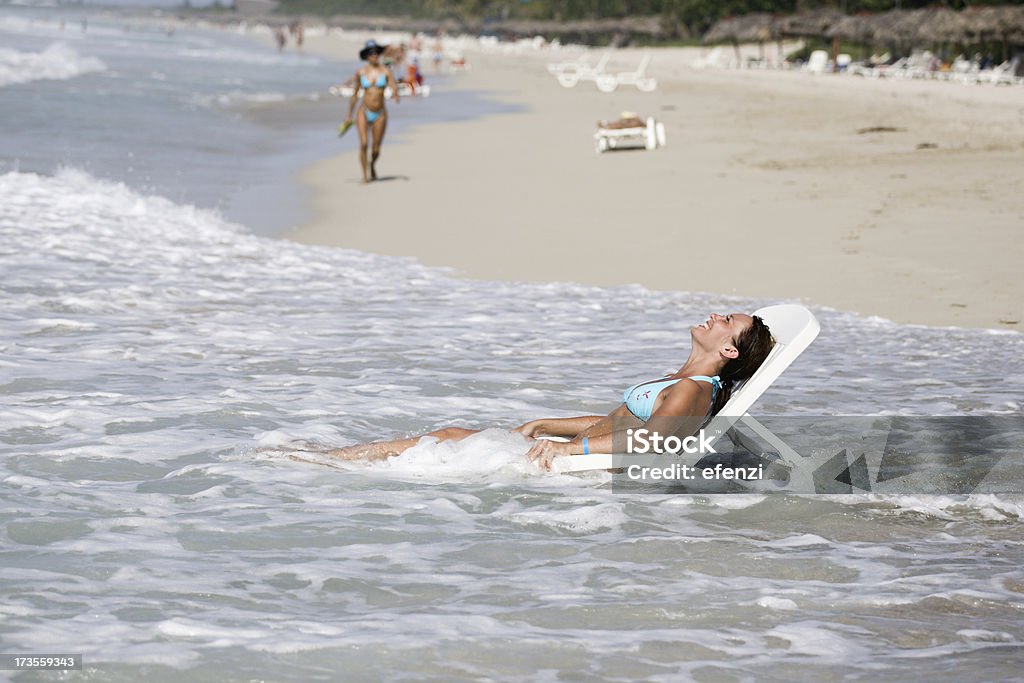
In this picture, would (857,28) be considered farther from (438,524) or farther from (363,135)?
(438,524)

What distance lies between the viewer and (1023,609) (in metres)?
4.19

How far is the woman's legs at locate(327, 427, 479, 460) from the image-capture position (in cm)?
563

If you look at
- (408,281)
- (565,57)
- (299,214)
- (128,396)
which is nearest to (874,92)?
(299,214)

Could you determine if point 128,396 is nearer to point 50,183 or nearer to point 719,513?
point 719,513

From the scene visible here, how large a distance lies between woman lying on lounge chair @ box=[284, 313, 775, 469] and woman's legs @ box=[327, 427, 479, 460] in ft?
1.27

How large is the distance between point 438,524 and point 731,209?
A: 951cm

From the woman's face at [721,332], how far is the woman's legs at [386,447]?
109cm

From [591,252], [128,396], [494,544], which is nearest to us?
[494,544]

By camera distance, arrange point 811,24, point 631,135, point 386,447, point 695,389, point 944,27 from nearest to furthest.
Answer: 1. point 695,389
2. point 386,447
3. point 631,135
4. point 944,27
5. point 811,24

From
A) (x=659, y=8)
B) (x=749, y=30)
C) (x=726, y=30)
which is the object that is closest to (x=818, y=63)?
A: (x=749, y=30)

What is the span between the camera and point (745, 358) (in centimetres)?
534

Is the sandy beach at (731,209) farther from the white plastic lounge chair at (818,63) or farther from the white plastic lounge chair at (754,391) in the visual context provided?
the white plastic lounge chair at (818,63)

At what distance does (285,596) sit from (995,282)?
23.8 ft

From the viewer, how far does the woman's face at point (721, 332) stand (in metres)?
5.34
